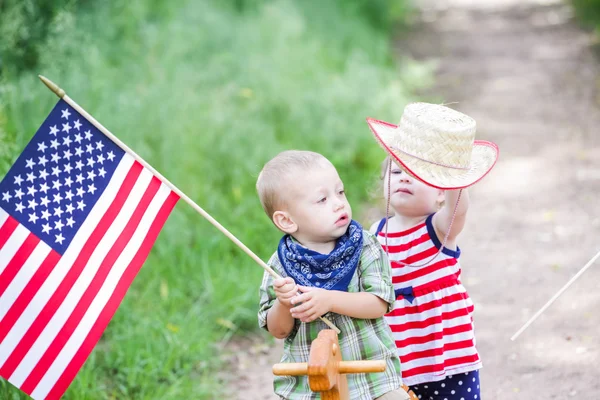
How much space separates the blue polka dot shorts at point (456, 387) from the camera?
3.31 metres

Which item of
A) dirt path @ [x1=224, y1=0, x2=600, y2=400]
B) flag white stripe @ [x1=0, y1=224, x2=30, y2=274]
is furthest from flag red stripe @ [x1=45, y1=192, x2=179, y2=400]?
dirt path @ [x1=224, y1=0, x2=600, y2=400]

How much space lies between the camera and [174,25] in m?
8.55

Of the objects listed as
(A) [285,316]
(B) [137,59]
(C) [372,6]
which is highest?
(C) [372,6]

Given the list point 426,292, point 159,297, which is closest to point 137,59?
point 159,297

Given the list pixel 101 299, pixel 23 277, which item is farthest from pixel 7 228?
pixel 101 299

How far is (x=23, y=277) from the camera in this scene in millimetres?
3066

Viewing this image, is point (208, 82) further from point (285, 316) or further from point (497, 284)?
point (285, 316)

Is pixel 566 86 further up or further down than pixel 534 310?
further up

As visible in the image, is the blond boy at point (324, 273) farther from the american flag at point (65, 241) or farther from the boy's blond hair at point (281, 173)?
the american flag at point (65, 241)

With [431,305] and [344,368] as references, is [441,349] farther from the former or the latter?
[344,368]

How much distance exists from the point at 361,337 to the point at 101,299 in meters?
1.04

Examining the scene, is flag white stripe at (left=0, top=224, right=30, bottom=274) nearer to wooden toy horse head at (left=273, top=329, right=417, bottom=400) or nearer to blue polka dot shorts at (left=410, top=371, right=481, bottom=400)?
wooden toy horse head at (left=273, top=329, right=417, bottom=400)

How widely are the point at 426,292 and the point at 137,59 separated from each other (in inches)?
197

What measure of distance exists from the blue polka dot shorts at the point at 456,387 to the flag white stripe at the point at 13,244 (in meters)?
1.75
